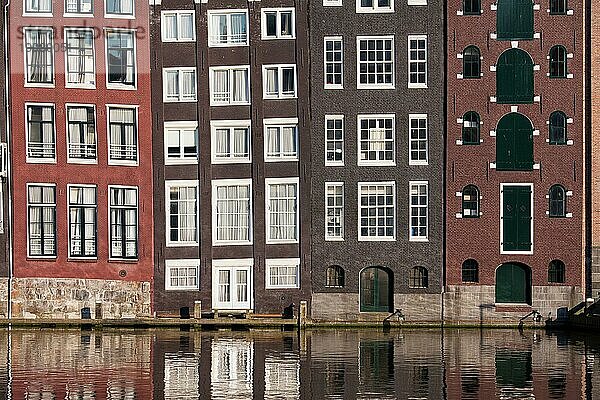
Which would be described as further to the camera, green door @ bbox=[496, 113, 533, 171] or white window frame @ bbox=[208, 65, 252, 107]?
white window frame @ bbox=[208, 65, 252, 107]

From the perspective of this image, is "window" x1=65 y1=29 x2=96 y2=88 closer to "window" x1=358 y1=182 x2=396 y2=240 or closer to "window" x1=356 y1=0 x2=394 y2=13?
"window" x1=356 y1=0 x2=394 y2=13

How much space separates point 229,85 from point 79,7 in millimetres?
8265

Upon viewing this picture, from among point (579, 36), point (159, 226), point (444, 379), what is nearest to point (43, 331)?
point (159, 226)

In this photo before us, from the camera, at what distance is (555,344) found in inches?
2384

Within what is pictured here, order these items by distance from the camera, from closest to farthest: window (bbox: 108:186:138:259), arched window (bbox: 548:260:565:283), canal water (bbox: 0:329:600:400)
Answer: canal water (bbox: 0:329:600:400), arched window (bbox: 548:260:565:283), window (bbox: 108:186:138:259)

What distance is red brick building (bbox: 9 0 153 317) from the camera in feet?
224

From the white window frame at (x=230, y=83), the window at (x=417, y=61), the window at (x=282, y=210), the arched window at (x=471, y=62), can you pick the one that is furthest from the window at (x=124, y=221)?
the arched window at (x=471, y=62)

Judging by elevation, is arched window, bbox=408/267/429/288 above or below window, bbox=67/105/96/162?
below

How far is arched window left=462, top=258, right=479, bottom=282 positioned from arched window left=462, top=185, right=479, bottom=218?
2.21m

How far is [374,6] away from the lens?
68688 mm

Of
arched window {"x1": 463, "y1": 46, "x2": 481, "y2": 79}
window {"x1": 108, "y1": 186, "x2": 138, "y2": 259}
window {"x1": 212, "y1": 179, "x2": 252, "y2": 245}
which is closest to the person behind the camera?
arched window {"x1": 463, "y1": 46, "x2": 481, "y2": 79}

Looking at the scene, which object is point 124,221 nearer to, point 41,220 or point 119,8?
point 41,220

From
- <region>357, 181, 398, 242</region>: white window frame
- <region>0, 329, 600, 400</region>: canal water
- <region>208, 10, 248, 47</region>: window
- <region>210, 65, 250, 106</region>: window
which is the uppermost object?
<region>208, 10, 248, 47</region>: window

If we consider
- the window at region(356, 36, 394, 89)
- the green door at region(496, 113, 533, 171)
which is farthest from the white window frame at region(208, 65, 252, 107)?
the green door at region(496, 113, 533, 171)
